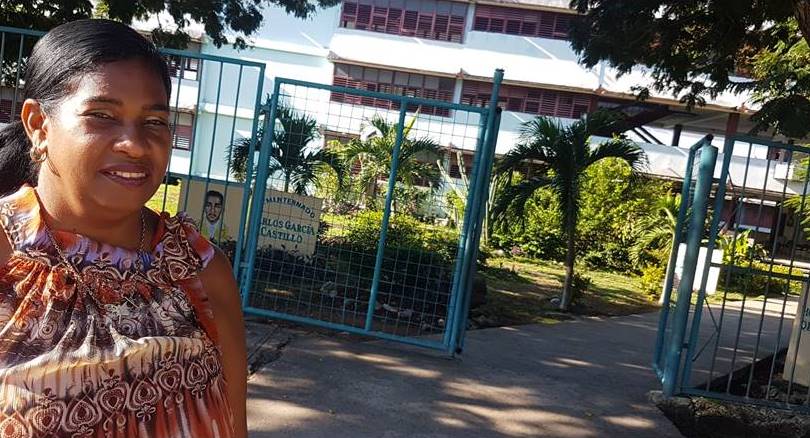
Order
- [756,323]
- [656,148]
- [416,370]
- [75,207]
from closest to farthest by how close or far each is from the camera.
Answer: [75,207] < [416,370] < [756,323] < [656,148]

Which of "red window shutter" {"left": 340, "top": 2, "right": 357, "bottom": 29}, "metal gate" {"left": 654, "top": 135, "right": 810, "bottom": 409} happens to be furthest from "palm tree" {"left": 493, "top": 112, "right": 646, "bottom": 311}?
"red window shutter" {"left": 340, "top": 2, "right": 357, "bottom": 29}

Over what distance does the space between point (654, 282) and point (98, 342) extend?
41.8 feet

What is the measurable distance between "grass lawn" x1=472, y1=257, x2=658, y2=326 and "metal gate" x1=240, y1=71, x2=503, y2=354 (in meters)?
1.39

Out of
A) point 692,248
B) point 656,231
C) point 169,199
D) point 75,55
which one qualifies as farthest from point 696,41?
point 656,231

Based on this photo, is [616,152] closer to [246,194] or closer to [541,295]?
[541,295]

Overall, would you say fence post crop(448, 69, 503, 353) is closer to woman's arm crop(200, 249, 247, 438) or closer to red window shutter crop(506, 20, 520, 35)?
woman's arm crop(200, 249, 247, 438)

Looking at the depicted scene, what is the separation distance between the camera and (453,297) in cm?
574

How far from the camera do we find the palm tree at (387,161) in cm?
700

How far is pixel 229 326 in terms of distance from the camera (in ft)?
4.99

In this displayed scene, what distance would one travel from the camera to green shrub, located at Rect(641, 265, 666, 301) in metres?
12.7

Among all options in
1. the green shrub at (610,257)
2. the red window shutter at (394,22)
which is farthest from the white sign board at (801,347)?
the red window shutter at (394,22)

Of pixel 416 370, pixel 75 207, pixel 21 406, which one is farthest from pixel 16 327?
pixel 416 370

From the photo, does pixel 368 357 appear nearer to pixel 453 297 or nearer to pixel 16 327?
pixel 453 297

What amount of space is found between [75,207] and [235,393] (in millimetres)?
528
